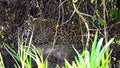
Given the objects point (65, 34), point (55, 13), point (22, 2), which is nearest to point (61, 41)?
point (65, 34)

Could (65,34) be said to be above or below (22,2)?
below

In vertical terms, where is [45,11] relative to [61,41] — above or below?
above

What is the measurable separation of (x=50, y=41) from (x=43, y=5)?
0.93ft

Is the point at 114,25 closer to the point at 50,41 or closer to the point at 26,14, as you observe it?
the point at 50,41

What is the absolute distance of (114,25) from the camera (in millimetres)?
2572

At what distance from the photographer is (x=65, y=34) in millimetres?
2615

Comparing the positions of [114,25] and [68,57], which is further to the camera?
[68,57]

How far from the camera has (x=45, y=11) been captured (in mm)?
2533

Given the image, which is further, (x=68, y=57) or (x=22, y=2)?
(x=68, y=57)

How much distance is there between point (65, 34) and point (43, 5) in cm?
27

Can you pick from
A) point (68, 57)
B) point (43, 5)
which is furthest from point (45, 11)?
point (68, 57)

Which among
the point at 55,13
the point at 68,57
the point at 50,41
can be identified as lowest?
the point at 68,57

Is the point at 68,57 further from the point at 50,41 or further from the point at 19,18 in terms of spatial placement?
the point at 19,18

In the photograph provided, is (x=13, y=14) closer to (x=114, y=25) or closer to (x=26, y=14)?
(x=26, y=14)
